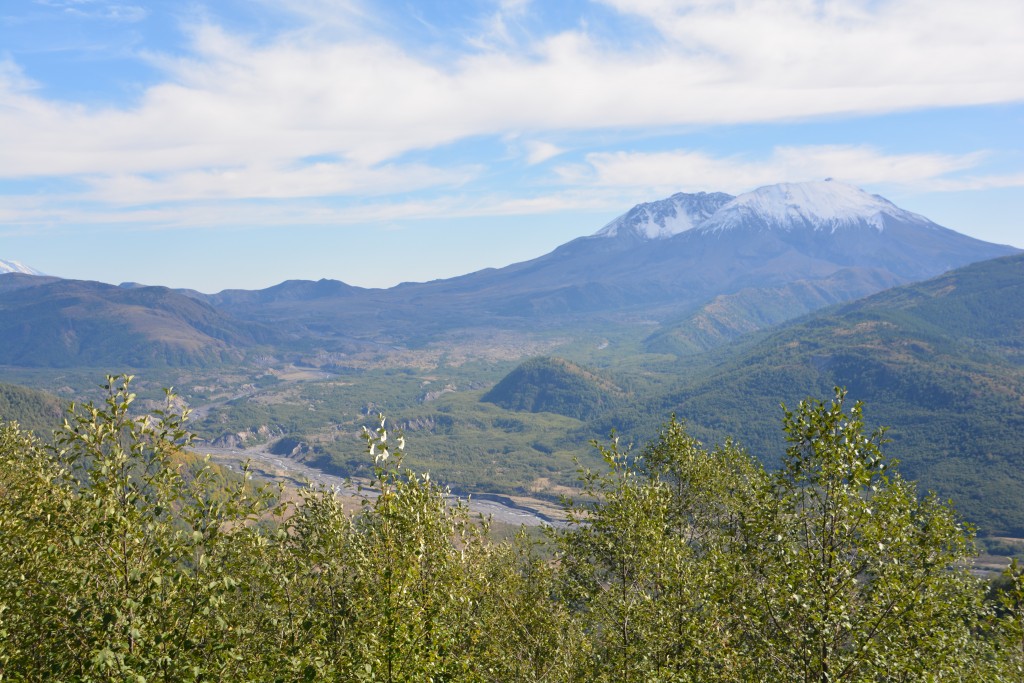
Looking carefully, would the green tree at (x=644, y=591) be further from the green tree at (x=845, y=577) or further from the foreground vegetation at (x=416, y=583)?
the green tree at (x=845, y=577)

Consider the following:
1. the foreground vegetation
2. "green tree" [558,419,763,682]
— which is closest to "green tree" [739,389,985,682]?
the foreground vegetation

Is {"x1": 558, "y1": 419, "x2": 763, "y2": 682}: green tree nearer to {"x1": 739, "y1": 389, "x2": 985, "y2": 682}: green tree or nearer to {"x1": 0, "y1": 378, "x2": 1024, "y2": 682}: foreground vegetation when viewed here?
{"x1": 0, "y1": 378, "x2": 1024, "y2": 682}: foreground vegetation

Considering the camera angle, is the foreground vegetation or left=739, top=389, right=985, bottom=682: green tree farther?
left=739, top=389, right=985, bottom=682: green tree

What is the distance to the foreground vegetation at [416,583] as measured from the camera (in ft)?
72.6

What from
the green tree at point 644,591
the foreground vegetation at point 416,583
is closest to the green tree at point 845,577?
the foreground vegetation at point 416,583

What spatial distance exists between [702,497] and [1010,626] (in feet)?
105

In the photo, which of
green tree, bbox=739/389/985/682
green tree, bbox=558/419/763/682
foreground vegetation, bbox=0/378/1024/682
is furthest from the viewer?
green tree, bbox=558/419/763/682

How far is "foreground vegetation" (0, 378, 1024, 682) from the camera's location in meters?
22.1

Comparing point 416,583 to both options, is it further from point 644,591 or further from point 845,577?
point 845,577

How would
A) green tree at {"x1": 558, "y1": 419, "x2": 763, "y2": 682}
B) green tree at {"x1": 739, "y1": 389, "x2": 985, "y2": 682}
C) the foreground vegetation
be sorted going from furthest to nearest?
1. green tree at {"x1": 558, "y1": 419, "x2": 763, "y2": 682}
2. green tree at {"x1": 739, "y1": 389, "x2": 985, "y2": 682}
3. the foreground vegetation

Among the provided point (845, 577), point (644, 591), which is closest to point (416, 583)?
point (644, 591)

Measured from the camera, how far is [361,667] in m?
25.5

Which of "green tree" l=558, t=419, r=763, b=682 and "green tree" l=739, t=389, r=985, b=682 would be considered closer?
"green tree" l=739, t=389, r=985, b=682

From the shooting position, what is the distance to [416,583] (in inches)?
1195
